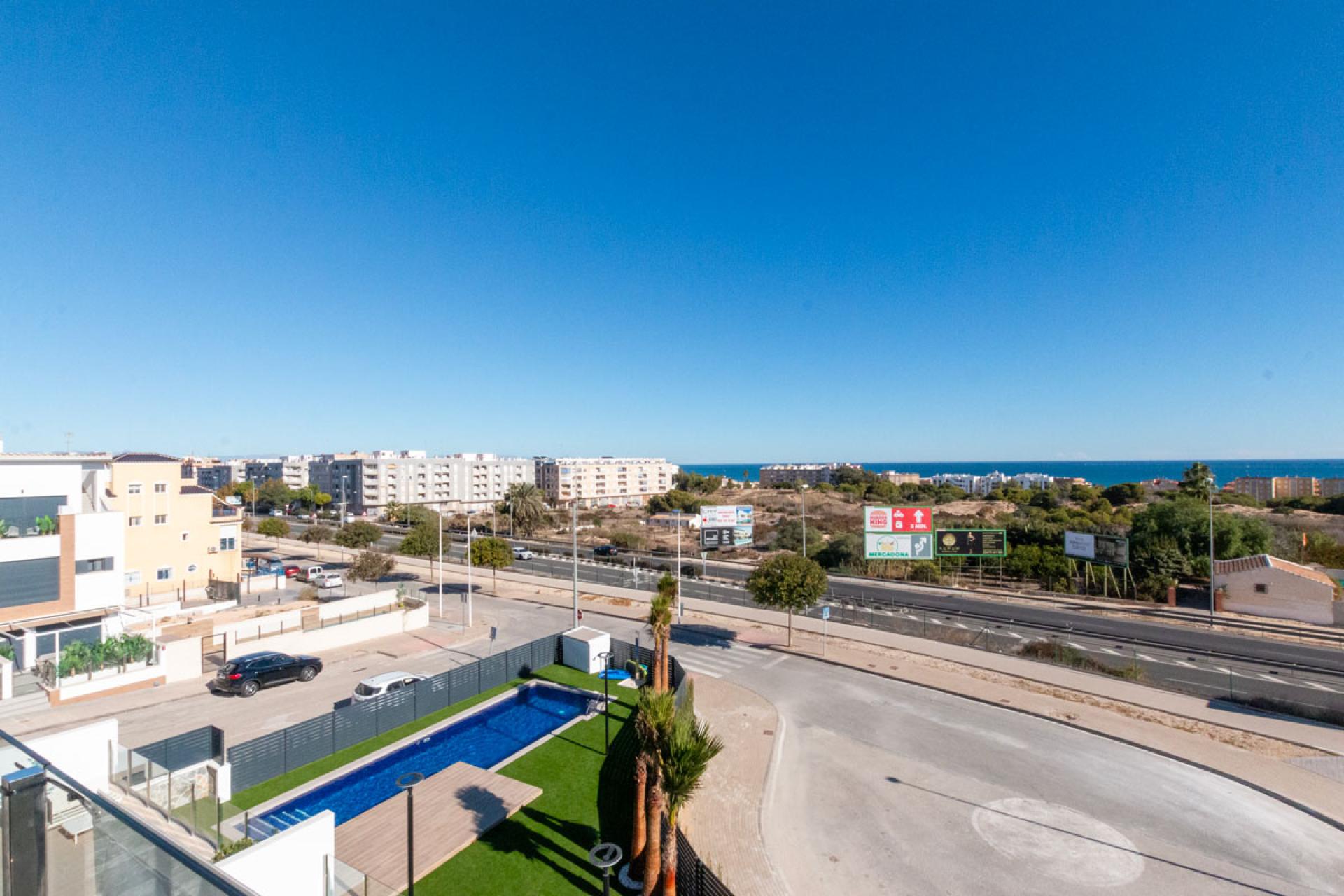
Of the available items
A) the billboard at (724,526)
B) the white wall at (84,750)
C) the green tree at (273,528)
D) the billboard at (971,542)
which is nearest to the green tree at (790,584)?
the billboard at (971,542)

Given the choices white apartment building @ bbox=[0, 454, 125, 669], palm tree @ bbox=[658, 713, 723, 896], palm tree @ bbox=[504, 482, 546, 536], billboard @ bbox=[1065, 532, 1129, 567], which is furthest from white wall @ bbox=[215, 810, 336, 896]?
palm tree @ bbox=[504, 482, 546, 536]

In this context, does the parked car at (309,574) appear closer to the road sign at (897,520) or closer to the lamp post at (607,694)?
the lamp post at (607,694)

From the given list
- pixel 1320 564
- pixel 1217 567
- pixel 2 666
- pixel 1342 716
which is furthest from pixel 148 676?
pixel 1320 564

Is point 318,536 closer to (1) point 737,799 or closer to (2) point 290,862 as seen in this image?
(1) point 737,799

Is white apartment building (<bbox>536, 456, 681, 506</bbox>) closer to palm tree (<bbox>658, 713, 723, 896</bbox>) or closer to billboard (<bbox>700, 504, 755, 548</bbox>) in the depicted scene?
billboard (<bbox>700, 504, 755, 548</bbox>)

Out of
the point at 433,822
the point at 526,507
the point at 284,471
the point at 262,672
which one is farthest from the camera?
the point at 284,471

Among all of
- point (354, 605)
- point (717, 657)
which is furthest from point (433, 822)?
point (354, 605)

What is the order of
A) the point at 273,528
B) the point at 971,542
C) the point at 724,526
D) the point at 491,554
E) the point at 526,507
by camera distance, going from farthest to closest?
1. the point at 526,507
2. the point at 273,528
3. the point at 724,526
4. the point at 971,542
5. the point at 491,554
